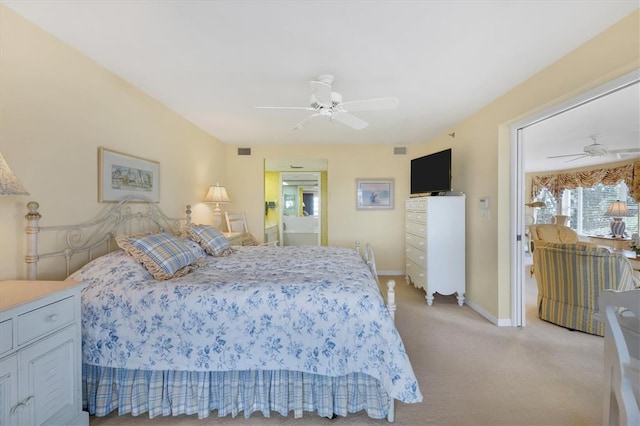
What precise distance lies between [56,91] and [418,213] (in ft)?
13.2

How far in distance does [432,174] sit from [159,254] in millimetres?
3588

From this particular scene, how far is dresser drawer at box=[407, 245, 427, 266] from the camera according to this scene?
390 cm

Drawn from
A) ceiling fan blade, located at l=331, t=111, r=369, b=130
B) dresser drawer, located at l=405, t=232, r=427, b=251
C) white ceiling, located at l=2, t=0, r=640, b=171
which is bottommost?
dresser drawer, located at l=405, t=232, r=427, b=251

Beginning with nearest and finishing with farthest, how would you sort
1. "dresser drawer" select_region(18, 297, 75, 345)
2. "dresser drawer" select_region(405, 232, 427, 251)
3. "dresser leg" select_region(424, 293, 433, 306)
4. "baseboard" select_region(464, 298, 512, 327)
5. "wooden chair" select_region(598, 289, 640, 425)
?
1. "wooden chair" select_region(598, 289, 640, 425)
2. "dresser drawer" select_region(18, 297, 75, 345)
3. "baseboard" select_region(464, 298, 512, 327)
4. "dresser leg" select_region(424, 293, 433, 306)
5. "dresser drawer" select_region(405, 232, 427, 251)

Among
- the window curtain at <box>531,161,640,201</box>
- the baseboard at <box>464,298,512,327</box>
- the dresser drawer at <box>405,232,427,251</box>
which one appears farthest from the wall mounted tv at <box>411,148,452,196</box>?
the window curtain at <box>531,161,640,201</box>

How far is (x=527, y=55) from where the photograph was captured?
86.8 inches

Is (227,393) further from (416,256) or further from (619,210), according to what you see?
(619,210)

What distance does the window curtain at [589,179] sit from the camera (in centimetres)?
548

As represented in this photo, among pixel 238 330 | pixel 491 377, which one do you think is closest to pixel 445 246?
pixel 491 377

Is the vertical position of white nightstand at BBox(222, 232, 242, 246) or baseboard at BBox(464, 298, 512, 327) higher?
white nightstand at BBox(222, 232, 242, 246)

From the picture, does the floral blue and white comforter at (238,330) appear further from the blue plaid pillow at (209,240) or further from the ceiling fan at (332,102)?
the ceiling fan at (332,102)

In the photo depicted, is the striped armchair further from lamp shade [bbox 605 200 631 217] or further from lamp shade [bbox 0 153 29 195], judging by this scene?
lamp shade [bbox 0 153 29 195]

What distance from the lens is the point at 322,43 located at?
2033mm

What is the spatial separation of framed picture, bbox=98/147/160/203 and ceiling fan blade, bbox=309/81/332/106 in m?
1.85
